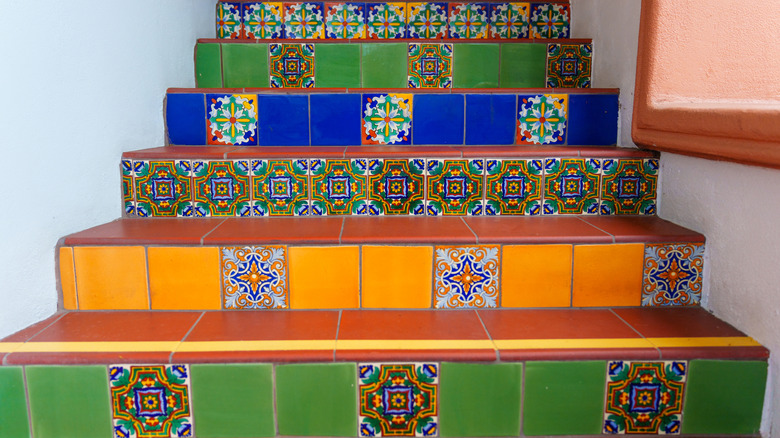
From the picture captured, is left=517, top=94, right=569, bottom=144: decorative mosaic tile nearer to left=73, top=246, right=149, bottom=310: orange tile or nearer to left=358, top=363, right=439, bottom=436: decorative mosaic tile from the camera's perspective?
left=358, top=363, right=439, bottom=436: decorative mosaic tile

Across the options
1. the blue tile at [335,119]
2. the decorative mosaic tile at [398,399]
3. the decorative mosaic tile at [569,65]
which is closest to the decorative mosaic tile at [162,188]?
the blue tile at [335,119]

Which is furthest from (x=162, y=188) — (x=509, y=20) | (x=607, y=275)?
(x=509, y=20)

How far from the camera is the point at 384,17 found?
6.97 feet

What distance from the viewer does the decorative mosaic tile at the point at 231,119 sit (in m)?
1.59

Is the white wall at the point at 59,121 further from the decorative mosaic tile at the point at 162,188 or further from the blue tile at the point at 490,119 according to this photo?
the blue tile at the point at 490,119

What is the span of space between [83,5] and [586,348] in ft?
4.40

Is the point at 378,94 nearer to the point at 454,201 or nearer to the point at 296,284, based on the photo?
the point at 454,201

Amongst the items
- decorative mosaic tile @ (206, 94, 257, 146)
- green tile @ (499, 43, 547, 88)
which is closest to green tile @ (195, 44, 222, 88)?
decorative mosaic tile @ (206, 94, 257, 146)

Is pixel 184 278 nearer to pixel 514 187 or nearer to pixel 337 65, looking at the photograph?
pixel 514 187

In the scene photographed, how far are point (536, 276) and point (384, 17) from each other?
4.62 feet

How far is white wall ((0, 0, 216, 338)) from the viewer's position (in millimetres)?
1000

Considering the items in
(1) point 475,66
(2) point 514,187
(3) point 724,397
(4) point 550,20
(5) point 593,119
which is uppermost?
(4) point 550,20

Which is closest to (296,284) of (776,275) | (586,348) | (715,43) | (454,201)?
(454,201)

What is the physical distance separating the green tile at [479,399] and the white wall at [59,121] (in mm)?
871
